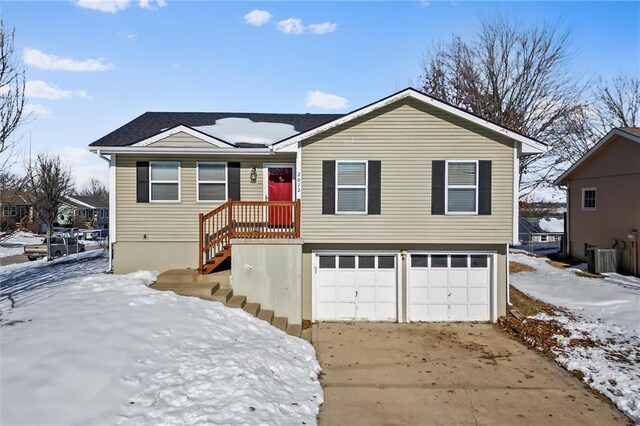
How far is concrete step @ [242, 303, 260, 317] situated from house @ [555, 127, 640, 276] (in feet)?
45.0

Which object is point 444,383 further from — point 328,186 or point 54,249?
point 54,249

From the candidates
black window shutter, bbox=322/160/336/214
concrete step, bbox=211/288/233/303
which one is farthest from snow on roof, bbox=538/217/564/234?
concrete step, bbox=211/288/233/303

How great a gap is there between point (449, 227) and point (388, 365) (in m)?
Answer: 4.32

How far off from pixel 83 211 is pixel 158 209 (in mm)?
61544

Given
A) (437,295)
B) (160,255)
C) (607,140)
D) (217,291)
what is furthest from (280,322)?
(607,140)

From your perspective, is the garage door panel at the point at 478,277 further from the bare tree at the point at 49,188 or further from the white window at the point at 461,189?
the bare tree at the point at 49,188

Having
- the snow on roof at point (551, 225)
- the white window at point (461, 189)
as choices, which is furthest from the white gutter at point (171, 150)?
the snow on roof at point (551, 225)

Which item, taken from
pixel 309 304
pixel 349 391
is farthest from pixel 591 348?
pixel 309 304

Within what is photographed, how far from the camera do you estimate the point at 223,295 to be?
8.98m

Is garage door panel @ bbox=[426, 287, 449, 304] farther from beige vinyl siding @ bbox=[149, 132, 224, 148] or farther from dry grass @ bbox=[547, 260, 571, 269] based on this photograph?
dry grass @ bbox=[547, 260, 571, 269]

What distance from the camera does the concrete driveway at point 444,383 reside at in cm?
584

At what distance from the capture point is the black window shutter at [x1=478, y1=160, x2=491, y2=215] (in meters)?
10.3

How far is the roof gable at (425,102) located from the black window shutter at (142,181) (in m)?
4.01

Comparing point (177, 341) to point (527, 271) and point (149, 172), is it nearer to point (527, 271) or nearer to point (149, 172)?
point (149, 172)
